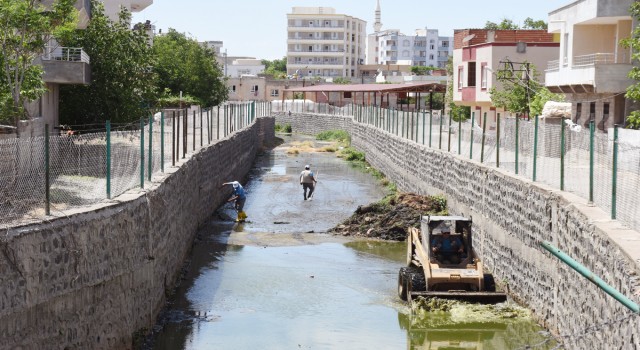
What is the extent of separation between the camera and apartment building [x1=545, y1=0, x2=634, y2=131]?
114 ft

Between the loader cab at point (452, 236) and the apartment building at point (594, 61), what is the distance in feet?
56.8

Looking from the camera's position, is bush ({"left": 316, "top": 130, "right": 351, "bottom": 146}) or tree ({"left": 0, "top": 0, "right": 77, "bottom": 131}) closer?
tree ({"left": 0, "top": 0, "right": 77, "bottom": 131})

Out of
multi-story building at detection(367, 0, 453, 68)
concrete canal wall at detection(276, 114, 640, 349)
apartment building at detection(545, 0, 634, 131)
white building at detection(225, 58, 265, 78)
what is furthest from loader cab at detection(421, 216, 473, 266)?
multi-story building at detection(367, 0, 453, 68)

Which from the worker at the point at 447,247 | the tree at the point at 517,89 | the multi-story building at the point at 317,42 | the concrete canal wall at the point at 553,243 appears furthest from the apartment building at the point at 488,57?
the multi-story building at the point at 317,42

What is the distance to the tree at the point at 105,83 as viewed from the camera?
38969mm

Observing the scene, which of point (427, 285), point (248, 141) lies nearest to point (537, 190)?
point (427, 285)

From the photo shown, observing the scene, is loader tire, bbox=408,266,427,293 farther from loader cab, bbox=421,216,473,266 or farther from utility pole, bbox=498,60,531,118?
utility pole, bbox=498,60,531,118

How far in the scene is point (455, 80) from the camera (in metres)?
60.6

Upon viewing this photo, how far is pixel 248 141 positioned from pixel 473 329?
33.1 meters

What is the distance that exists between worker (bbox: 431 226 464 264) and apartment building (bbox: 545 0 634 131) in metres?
17.5

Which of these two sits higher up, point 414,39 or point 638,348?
point 414,39

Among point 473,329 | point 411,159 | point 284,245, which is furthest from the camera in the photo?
point 411,159

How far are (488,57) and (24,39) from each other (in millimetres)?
31169

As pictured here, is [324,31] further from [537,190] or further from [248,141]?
[537,190]
